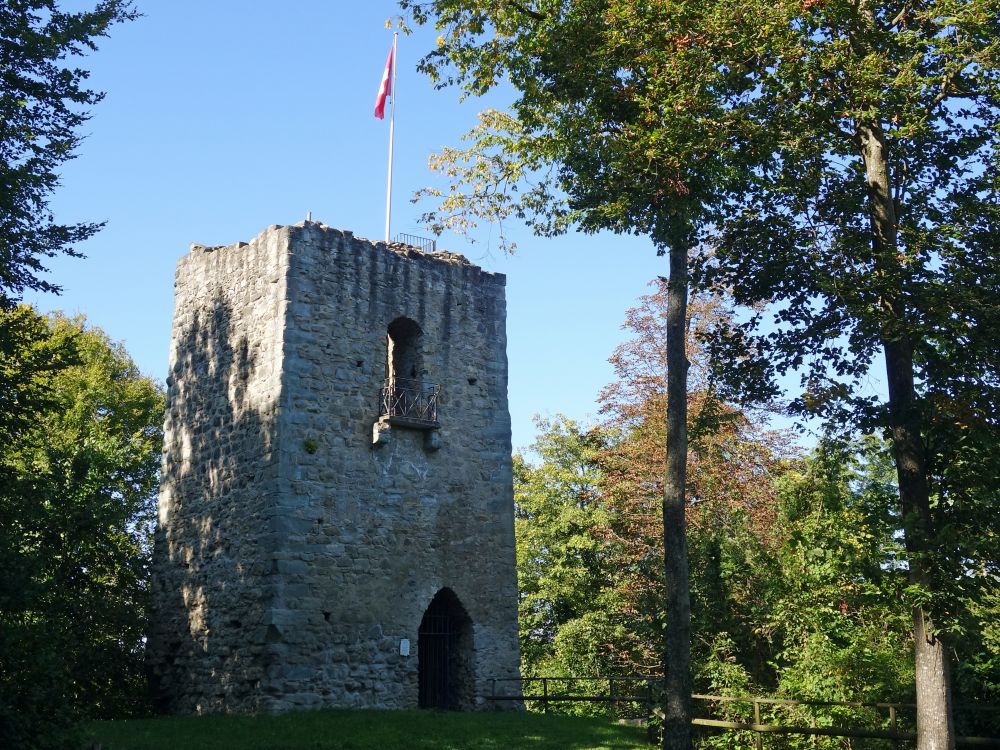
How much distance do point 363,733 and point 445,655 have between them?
4650 mm

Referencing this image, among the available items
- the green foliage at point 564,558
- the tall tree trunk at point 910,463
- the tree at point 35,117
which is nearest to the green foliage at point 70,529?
the tree at point 35,117

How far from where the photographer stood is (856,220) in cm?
1198

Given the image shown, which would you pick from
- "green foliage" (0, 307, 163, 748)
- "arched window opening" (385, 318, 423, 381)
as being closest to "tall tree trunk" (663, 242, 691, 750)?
"arched window opening" (385, 318, 423, 381)

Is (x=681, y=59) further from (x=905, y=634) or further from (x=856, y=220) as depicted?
(x=905, y=634)

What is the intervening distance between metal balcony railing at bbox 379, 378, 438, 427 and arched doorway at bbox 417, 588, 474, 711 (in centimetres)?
312

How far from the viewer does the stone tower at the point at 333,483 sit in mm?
16266

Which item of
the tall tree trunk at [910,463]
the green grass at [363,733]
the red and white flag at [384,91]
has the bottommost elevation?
the green grass at [363,733]

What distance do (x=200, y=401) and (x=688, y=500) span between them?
11.0 meters

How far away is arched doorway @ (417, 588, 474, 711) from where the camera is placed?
18016 mm

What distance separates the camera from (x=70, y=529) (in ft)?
61.8

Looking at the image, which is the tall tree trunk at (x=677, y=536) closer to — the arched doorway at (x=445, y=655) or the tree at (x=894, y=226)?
the tree at (x=894, y=226)

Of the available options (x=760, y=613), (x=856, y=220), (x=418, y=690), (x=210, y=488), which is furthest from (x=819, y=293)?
(x=210, y=488)

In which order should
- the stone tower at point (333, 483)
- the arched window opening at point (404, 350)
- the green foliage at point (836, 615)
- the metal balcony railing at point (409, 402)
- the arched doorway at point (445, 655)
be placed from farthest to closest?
the arched window opening at point (404, 350) < the arched doorway at point (445, 655) < the metal balcony railing at point (409, 402) < the stone tower at point (333, 483) < the green foliage at point (836, 615)

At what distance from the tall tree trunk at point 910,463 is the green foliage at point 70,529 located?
29.1 feet
